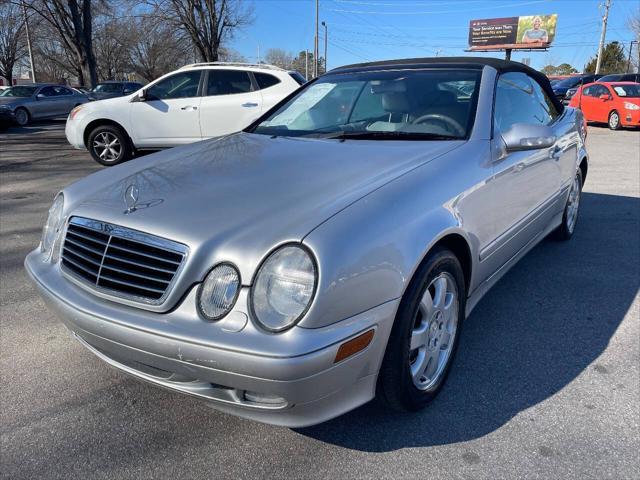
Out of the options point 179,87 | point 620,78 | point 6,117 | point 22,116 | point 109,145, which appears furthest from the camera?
point 620,78

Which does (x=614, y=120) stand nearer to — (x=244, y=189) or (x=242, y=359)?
(x=244, y=189)

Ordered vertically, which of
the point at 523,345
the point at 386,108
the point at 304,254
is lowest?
the point at 523,345

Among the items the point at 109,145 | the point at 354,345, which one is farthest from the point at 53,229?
the point at 109,145

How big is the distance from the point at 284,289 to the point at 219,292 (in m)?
0.24

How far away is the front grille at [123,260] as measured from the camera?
6.03ft

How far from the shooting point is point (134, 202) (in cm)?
215

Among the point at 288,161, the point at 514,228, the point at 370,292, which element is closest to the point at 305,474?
the point at 370,292

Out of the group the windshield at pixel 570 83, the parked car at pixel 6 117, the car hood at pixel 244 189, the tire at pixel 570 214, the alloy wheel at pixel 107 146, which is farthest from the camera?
the windshield at pixel 570 83

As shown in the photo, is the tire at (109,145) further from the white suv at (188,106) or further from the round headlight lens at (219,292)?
the round headlight lens at (219,292)

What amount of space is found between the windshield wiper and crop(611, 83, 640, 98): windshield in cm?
1541

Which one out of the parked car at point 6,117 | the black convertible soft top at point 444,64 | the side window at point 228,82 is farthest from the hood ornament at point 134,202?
the parked car at point 6,117

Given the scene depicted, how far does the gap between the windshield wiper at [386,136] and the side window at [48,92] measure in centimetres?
1959

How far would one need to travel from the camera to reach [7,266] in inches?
159

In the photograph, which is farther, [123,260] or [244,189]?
[244,189]
